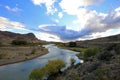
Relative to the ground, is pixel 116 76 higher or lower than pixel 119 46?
lower

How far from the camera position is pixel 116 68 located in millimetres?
31000

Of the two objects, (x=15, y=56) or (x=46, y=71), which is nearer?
(x=46, y=71)

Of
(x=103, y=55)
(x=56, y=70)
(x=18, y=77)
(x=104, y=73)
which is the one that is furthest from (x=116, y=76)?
(x=18, y=77)

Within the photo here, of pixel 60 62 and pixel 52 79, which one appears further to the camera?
pixel 60 62

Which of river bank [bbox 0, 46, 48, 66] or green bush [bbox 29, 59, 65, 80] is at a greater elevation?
river bank [bbox 0, 46, 48, 66]

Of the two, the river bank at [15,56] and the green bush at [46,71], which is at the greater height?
the river bank at [15,56]

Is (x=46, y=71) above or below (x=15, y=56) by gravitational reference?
below

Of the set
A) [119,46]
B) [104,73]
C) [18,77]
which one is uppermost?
[119,46]

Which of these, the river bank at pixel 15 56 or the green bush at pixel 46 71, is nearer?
the green bush at pixel 46 71

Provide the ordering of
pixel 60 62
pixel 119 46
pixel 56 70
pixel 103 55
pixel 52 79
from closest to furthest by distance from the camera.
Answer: pixel 103 55
pixel 119 46
pixel 52 79
pixel 56 70
pixel 60 62

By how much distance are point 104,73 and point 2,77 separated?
3649 cm

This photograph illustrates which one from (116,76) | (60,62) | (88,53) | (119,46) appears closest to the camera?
(116,76)

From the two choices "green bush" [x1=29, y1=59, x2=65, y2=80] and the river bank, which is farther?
the river bank

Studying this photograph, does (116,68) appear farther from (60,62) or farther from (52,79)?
(60,62)
